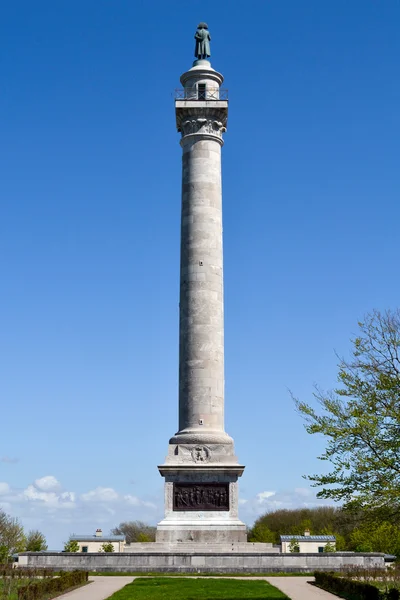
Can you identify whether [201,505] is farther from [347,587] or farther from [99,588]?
[347,587]

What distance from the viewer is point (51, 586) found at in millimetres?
24109

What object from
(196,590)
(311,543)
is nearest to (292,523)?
(311,543)

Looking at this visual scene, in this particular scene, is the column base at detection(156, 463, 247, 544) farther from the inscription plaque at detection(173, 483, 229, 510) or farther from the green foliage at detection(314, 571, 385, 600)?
the green foliage at detection(314, 571, 385, 600)

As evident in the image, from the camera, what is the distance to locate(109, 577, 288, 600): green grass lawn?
23078 millimetres

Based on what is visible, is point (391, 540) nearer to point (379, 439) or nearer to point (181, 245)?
point (379, 439)

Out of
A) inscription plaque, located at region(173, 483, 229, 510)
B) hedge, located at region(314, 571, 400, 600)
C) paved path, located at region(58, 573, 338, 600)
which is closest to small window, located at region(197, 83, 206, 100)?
inscription plaque, located at region(173, 483, 229, 510)

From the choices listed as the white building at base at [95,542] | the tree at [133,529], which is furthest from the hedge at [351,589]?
the tree at [133,529]

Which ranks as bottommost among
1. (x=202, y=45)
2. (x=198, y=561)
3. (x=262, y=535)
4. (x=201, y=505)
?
(x=198, y=561)

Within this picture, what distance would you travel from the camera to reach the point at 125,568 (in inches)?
1353

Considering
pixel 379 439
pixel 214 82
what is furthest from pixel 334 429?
pixel 214 82

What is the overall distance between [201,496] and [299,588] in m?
13.2

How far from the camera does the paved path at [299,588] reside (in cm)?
2395

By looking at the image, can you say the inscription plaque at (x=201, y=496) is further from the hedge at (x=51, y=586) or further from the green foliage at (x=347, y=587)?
the green foliage at (x=347, y=587)

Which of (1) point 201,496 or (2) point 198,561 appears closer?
(2) point 198,561
